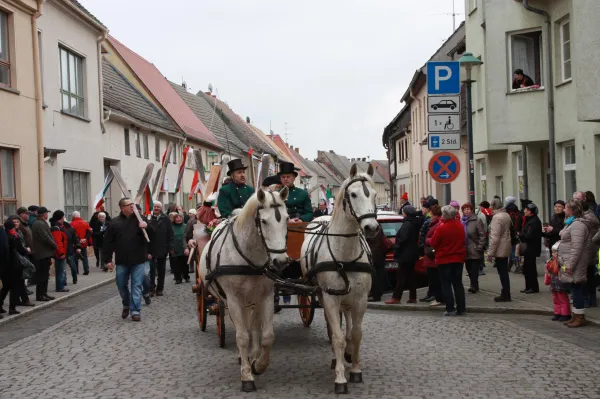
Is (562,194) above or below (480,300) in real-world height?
above

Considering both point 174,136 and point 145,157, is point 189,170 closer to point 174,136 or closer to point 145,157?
point 174,136

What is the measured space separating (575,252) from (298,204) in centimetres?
404

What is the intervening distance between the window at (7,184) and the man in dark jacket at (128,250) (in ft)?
25.6

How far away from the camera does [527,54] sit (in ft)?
69.1

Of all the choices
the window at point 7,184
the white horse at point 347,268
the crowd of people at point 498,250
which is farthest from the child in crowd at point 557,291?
the window at point 7,184

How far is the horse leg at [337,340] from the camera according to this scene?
286 inches

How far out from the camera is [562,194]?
64.6 ft

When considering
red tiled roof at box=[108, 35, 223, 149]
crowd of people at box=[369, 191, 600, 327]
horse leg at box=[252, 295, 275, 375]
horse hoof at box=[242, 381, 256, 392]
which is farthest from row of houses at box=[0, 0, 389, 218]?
horse hoof at box=[242, 381, 256, 392]

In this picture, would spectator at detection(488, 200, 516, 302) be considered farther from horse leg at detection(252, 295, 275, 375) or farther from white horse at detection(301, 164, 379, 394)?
horse leg at detection(252, 295, 275, 375)

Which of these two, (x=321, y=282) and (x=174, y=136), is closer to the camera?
(x=321, y=282)

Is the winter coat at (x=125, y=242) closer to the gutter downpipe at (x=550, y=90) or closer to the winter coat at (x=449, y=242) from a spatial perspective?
the winter coat at (x=449, y=242)

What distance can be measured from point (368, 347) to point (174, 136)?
34049 mm

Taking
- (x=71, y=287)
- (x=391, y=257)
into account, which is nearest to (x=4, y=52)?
(x=71, y=287)

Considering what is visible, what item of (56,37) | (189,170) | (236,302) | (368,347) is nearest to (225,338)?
(368,347)
